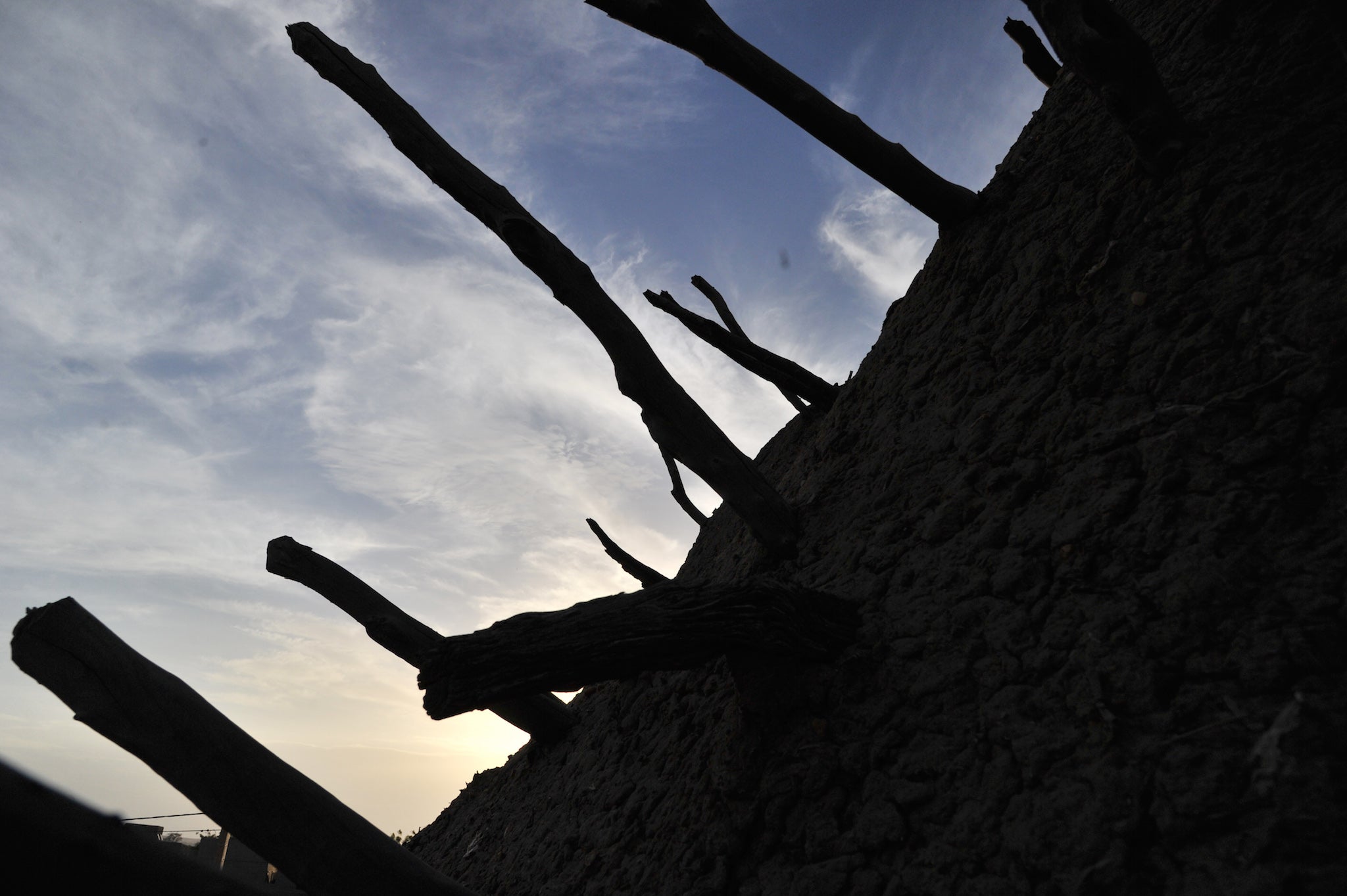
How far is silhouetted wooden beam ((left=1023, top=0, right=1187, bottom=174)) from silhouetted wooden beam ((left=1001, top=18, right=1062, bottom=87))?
2.03 m

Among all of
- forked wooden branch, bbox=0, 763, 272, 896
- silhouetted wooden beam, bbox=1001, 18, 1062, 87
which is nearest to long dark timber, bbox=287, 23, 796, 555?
forked wooden branch, bbox=0, 763, 272, 896

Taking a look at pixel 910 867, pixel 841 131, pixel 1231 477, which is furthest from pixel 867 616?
pixel 841 131

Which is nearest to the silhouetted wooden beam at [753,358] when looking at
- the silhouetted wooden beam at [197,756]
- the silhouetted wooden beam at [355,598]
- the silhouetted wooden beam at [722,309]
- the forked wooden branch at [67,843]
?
the silhouetted wooden beam at [722,309]

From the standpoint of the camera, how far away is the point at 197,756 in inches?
86.6

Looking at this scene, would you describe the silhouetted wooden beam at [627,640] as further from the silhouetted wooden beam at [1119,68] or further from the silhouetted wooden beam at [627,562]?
the silhouetted wooden beam at [627,562]

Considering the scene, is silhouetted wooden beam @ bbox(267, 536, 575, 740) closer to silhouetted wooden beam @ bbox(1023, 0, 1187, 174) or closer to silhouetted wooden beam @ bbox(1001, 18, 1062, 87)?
silhouetted wooden beam @ bbox(1023, 0, 1187, 174)

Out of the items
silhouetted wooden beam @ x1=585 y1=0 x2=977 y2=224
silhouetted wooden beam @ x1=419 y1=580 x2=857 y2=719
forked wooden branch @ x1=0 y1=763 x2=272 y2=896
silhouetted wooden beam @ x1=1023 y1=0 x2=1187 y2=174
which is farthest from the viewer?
silhouetted wooden beam @ x1=585 y1=0 x2=977 y2=224

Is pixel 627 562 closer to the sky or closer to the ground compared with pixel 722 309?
closer to the ground

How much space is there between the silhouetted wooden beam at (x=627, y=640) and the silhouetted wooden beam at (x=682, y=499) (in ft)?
12.4

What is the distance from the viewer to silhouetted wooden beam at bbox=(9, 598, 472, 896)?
2197 millimetres

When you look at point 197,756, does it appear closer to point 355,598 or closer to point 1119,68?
point 355,598

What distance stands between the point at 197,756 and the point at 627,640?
1346 millimetres

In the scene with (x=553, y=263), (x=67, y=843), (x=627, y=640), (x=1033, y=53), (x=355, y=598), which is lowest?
(x=67, y=843)

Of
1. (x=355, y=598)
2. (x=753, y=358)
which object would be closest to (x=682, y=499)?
(x=753, y=358)
